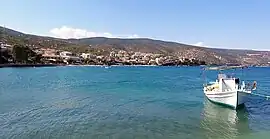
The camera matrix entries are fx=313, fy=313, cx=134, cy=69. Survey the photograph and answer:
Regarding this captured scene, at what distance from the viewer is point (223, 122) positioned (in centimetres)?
2583

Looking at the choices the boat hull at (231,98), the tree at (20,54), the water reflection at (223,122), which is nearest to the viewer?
the water reflection at (223,122)

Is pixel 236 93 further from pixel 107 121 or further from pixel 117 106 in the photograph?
pixel 107 121

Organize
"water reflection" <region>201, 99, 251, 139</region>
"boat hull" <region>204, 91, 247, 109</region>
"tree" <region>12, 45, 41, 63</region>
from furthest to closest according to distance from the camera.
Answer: "tree" <region>12, 45, 41, 63</region> < "boat hull" <region>204, 91, 247, 109</region> < "water reflection" <region>201, 99, 251, 139</region>

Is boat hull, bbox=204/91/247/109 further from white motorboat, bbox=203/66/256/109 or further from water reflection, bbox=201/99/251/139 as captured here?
water reflection, bbox=201/99/251/139

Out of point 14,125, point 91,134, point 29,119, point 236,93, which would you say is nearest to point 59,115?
point 29,119

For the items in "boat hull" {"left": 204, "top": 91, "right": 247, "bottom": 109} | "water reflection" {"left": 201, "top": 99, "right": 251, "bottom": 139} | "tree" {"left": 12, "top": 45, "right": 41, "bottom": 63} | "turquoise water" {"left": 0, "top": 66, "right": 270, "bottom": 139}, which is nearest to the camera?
"turquoise water" {"left": 0, "top": 66, "right": 270, "bottom": 139}

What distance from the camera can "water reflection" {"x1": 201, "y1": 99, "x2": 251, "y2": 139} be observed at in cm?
2192

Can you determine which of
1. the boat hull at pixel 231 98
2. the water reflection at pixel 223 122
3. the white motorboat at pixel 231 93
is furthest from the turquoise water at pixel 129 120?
the white motorboat at pixel 231 93

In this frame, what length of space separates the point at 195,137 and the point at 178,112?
30.1 ft

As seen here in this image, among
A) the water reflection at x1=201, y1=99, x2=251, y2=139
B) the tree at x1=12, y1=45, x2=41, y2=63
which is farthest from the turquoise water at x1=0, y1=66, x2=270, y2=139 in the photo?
the tree at x1=12, y1=45, x2=41, y2=63

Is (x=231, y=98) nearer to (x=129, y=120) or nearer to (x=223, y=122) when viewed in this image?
(x=223, y=122)

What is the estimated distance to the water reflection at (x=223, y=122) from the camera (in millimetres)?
21922

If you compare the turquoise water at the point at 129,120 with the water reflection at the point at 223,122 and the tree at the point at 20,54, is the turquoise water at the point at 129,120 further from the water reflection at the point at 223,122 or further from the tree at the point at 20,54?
the tree at the point at 20,54

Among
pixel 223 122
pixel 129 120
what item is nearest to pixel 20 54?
pixel 129 120
